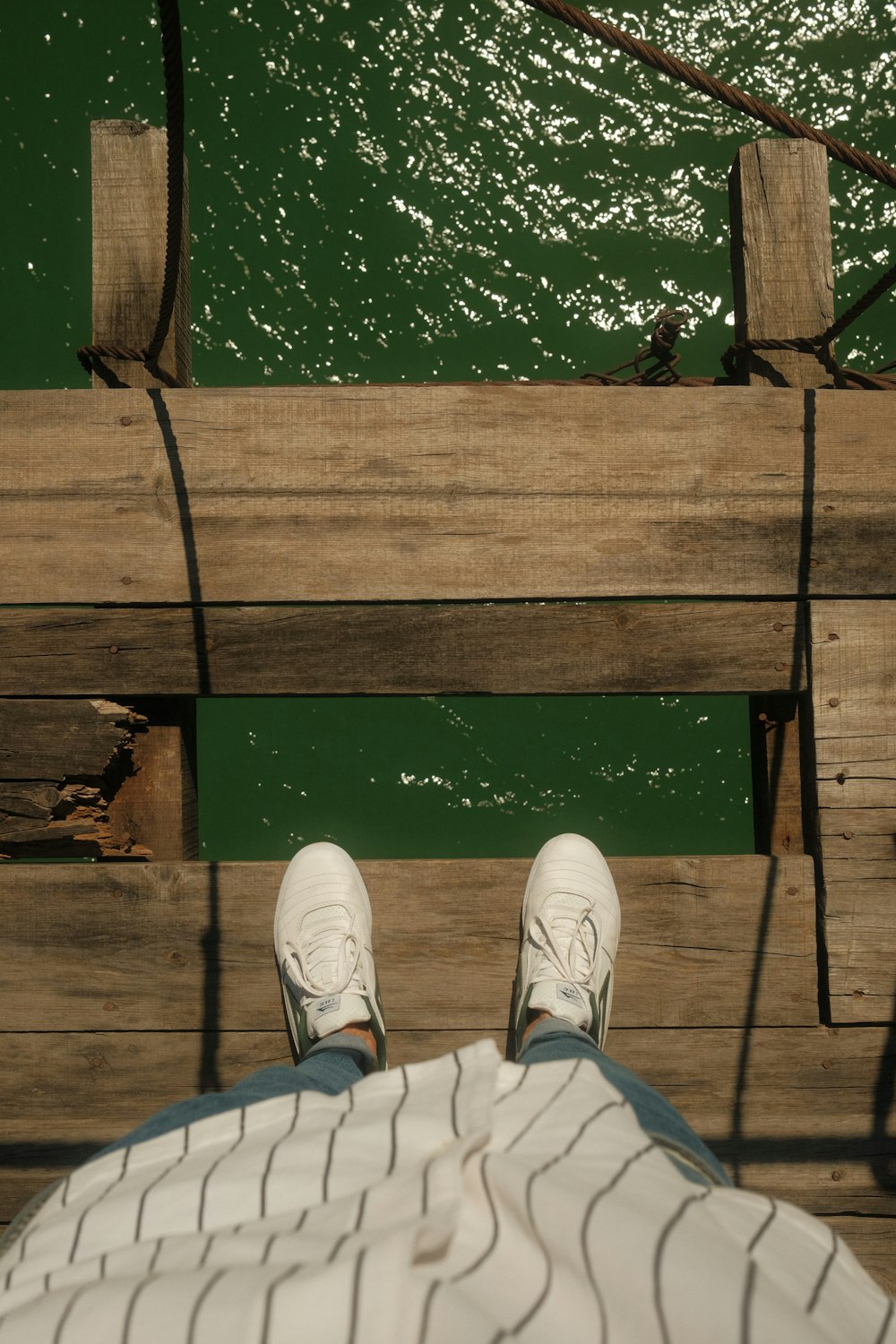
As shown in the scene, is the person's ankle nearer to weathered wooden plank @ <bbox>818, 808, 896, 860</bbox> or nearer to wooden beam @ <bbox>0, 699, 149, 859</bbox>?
weathered wooden plank @ <bbox>818, 808, 896, 860</bbox>

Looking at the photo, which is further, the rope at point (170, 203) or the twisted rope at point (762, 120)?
the twisted rope at point (762, 120)

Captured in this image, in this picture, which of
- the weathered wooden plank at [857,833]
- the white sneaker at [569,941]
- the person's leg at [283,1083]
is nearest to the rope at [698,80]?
the weathered wooden plank at [857,833]

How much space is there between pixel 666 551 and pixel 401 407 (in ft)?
1.55

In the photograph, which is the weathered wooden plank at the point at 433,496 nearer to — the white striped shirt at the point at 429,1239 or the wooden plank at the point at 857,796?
the wooden plank at the point at 857,796

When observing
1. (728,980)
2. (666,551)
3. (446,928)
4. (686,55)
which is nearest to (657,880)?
(728,980)

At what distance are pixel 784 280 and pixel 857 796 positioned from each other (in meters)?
0.81

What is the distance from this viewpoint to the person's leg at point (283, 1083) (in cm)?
91

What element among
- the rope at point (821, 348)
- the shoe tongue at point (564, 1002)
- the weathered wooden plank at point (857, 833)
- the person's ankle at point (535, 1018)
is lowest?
the person's ankle at point (535, 1018)

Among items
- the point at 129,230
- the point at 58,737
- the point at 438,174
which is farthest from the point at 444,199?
the point at 58,737

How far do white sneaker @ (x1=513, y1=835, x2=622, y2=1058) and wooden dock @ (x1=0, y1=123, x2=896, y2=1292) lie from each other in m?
0.04

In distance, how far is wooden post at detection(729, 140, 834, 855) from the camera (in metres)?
1.46

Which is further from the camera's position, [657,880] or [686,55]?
[686,55]

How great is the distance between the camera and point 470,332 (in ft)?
7.65

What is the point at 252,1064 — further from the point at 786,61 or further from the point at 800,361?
the point at 786,61
